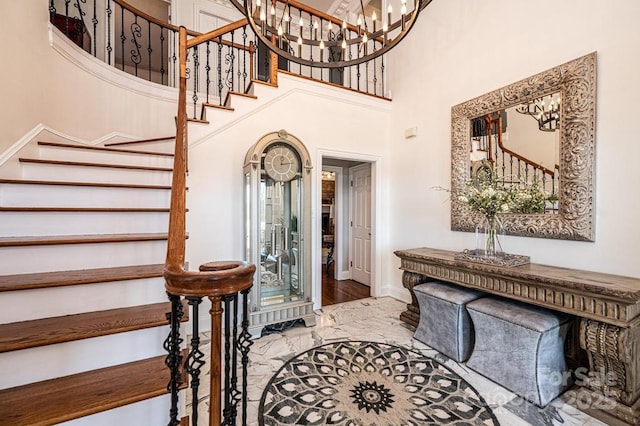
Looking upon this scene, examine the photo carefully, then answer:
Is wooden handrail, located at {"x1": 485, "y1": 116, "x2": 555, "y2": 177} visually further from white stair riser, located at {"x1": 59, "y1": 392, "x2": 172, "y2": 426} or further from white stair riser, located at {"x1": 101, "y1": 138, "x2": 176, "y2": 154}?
white stair riser, located at {"x1": 101, "y1": 138, "x2": 176, "y2": 154}

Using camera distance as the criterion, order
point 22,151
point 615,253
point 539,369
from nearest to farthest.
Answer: point 539,369 → point 615,253 → point 22,151

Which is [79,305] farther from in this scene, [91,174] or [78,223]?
[91,174]

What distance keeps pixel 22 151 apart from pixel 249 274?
2585 millimetres

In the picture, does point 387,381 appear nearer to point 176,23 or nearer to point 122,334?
point 122,334

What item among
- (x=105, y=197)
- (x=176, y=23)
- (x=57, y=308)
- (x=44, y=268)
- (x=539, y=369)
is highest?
(x=176, y=23)

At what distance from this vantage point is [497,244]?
8.70 feet

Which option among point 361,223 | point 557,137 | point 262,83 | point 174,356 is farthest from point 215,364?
point 361,223

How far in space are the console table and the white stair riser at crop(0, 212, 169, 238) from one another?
2.73 m

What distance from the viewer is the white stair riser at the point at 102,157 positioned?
7.71 ft

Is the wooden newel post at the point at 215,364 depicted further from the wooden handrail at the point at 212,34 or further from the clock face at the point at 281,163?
the wooden handrail at the point at 212,34

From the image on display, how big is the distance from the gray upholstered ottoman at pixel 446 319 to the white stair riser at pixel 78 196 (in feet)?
8.32

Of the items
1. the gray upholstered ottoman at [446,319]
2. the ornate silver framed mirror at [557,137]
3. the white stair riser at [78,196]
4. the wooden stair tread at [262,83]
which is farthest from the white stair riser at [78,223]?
the ornate silver framed mirror at [557,137]

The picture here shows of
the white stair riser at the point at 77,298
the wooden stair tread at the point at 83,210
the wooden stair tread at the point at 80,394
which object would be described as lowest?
the wooden stair tread at the point at 80,394

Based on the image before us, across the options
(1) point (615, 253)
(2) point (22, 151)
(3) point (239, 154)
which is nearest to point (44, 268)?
(2) point (22, 151)
